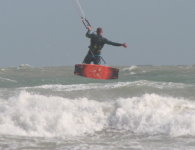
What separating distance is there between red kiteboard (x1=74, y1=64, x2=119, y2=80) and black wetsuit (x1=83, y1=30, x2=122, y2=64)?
21 cm

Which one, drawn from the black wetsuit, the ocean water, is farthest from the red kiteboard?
the ocean water

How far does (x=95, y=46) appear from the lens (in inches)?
334

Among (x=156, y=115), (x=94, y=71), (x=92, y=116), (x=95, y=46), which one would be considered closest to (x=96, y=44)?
(x=95, y=46)

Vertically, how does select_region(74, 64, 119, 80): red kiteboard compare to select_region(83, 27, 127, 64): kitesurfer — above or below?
below

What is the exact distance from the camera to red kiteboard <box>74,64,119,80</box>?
8.98 metres

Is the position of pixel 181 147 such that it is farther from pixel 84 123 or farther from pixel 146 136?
pixel 84 123

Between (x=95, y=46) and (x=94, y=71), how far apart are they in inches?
36.3

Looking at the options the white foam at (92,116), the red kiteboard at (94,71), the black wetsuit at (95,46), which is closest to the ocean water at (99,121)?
the white foam at (92,116)

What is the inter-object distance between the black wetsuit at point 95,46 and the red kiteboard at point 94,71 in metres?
0.21

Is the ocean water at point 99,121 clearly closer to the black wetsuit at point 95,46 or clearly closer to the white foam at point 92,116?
the white foam at point 92,116

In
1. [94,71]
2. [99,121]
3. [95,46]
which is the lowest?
[99,121]

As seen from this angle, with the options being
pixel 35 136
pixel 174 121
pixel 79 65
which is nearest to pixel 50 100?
pixel 79 65

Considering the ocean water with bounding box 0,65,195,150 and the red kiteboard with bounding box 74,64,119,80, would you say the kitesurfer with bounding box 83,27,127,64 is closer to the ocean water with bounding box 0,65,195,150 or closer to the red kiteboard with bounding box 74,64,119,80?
the red kiteboard with bounding box 74,64,119,80

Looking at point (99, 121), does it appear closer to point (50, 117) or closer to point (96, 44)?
point (50, 117)
